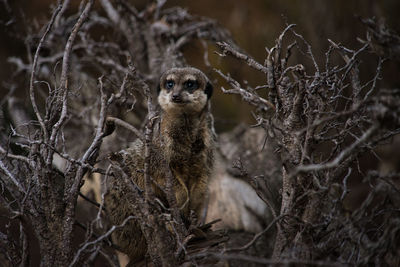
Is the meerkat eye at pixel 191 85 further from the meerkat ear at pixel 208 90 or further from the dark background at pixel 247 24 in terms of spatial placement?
the dark background at pixel 247 24

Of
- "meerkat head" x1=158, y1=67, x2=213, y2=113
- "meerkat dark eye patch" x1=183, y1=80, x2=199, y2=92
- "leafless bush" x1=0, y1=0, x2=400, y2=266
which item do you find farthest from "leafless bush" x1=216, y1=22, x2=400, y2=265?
"meerkat dark eye patch" x1=183, y1=80, x2=199, y2=92

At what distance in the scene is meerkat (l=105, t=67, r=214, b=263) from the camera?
11.8 ft

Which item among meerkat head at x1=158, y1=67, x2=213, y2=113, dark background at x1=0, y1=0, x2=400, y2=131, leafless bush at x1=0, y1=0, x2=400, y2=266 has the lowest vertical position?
leafless bush at x1=0, y1=0, x2=400, y2=266

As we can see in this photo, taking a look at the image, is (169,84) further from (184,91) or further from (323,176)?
(323,176)

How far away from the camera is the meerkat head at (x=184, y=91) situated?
3.84 m

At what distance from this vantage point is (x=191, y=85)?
13.2ft

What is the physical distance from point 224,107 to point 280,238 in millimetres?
6641

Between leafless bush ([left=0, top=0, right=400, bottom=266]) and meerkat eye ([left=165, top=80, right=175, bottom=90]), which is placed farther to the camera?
meerkat eye ([left=165, top=80, right=175, bottom=90])

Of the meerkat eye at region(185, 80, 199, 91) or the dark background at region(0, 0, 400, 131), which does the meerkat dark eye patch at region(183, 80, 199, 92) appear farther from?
the dark background at region(0, 0, 400, 131)

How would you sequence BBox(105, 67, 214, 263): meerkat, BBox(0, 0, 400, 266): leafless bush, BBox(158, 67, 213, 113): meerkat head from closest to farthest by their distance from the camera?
BBox(0, 0, 400, 266): leafless bush, BBox(105, 67, 214, 263): meerkat, BBox(158, 67, 213, 113): meerkat head

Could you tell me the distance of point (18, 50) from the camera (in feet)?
23.4

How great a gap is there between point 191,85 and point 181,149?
0.68m

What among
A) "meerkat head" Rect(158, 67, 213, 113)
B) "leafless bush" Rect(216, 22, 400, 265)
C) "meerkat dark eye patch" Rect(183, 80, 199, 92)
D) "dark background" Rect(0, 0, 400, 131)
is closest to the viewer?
"leafless bush" Rect(216, 22, 400, 265)

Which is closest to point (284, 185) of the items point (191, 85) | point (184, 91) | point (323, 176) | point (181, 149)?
point (323, 176)
